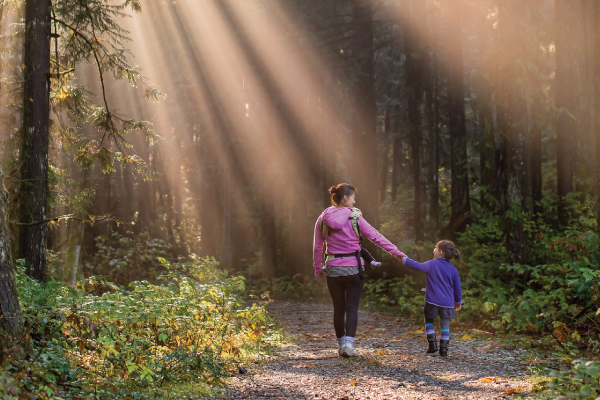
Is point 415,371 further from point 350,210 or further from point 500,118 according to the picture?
point 500,118

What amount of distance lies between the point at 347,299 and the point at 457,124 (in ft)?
47.1

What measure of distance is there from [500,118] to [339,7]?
10.7 m

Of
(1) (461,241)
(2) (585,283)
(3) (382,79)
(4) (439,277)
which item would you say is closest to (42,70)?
(4) (439,277)

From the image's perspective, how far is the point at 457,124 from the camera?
19906 mm

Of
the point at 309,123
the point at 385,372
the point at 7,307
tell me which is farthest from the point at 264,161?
the point at 7,307

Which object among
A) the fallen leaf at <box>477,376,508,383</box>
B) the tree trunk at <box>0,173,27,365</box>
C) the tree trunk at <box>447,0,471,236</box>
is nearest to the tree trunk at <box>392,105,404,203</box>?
the tree trunk at <box>447,0,471,236</box>

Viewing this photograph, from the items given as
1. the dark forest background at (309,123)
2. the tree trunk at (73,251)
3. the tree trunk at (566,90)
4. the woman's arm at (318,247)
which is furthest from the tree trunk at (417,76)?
the tree trunk at (73,251)

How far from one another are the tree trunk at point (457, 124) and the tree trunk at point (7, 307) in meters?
14.1

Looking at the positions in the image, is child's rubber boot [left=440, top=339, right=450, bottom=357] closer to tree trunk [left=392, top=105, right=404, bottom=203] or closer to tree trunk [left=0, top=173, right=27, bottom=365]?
tree trunk [left=0, top=173, right=27, bottom=365]

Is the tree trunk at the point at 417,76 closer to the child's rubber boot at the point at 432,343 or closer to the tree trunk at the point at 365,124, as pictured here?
the tree trunk at the point at 365,124

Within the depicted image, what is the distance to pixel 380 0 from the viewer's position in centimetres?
1806

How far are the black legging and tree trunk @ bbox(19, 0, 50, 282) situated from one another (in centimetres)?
588

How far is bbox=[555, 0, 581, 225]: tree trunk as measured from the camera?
15.0m

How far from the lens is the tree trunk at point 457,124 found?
1797 cm
